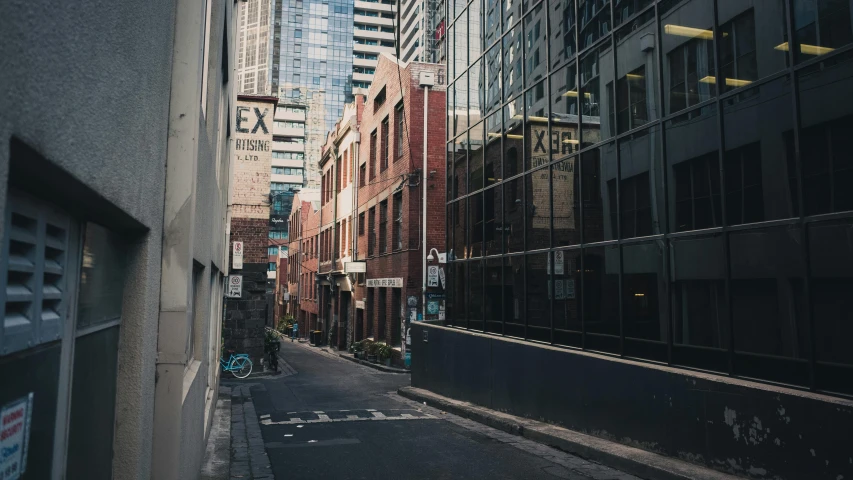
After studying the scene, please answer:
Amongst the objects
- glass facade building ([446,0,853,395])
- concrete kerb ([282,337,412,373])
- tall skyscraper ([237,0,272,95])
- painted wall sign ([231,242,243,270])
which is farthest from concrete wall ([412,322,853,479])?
tall skyscraper ([237,0,272,95])

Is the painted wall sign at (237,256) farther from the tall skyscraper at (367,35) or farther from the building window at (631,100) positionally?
the tall skyscraper at (367,35)

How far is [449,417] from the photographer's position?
13.3 meters

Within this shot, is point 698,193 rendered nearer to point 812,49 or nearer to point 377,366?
point 812,49

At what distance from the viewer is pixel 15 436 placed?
71.7 inches

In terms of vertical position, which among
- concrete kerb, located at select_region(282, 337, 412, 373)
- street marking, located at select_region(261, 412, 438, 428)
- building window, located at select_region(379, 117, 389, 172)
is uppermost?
building window, located at select_region(379, 117, 389, 172)

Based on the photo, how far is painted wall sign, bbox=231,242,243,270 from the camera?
67.8ft

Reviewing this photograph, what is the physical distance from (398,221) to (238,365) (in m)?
8.77

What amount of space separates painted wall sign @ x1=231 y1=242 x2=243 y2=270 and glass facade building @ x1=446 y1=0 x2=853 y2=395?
32.0 feet

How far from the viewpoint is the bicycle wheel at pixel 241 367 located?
2122 cm

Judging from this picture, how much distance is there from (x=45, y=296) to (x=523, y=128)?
11675 mm

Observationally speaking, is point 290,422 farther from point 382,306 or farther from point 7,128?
point 382,306

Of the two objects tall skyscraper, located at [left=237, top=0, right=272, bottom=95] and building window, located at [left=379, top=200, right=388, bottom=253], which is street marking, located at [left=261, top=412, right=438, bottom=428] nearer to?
building window, located at [left=379, top=200, right=388, bottom=253]

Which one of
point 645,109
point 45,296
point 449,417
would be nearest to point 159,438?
point 45,296

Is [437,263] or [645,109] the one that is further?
[437,263]
